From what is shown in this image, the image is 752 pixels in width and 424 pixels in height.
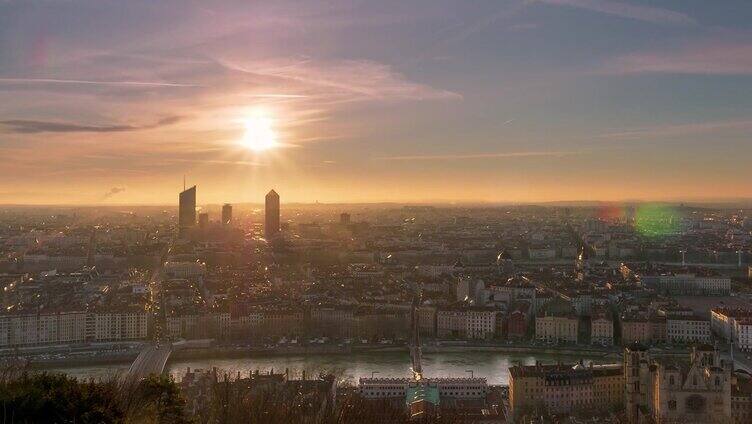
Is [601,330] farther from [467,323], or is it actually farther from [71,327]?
[71,327]

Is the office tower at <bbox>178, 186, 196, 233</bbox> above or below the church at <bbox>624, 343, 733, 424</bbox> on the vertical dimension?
above

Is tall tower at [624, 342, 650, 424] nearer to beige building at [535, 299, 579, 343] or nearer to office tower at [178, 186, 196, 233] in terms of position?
beige building at [535, 299, 579, 343]

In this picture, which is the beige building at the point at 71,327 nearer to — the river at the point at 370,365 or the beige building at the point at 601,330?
the river at the point at 370,365

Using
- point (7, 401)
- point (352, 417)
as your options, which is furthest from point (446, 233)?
point (7, 401)

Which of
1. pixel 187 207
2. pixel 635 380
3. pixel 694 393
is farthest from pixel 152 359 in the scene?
pixel 187 207

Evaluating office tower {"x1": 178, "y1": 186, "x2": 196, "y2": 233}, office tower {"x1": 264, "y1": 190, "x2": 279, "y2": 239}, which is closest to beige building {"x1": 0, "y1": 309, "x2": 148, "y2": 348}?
office tower {"x1": 264, "y1": 190, "x2": 279, "y2": 239}

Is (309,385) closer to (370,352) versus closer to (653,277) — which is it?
(370,352)

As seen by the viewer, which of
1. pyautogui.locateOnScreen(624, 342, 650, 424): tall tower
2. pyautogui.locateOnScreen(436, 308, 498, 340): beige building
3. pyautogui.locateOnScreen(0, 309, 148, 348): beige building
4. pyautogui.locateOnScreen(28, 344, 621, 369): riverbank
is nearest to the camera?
pyautogui.locateOnScreen(624, 342, 650, 424): tall tower
